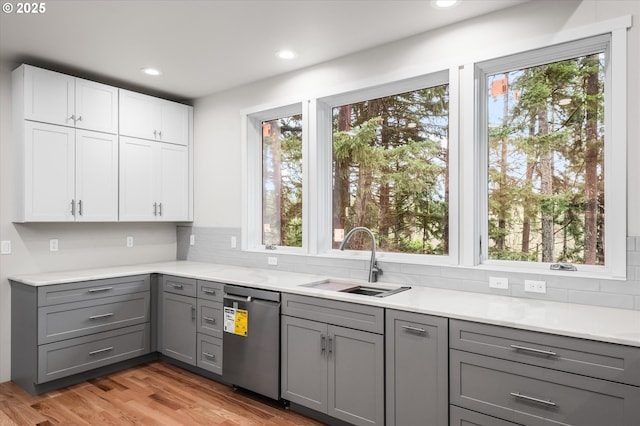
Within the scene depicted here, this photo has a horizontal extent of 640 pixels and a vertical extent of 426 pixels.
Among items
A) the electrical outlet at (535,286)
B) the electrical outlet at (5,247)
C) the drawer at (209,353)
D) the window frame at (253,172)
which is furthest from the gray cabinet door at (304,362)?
the electrical outlet at (5,247)

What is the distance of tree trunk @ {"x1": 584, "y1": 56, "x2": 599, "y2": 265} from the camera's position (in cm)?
244

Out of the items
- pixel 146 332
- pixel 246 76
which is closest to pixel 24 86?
pixel 246 76

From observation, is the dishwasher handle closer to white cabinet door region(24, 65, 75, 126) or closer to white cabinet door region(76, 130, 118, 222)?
white cabinet door region(76, 130, 118, 222)

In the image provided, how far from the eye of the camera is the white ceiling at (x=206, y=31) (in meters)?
2.61

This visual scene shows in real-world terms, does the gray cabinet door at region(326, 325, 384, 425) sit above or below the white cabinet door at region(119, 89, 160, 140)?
below

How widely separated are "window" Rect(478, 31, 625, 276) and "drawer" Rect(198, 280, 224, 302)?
207 centimetres

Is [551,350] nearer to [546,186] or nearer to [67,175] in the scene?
[546,186]

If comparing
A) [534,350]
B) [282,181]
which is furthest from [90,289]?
[534,350]

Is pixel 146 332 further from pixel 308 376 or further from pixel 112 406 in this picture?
pixel 308 376

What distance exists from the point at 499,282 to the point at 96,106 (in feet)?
12.3

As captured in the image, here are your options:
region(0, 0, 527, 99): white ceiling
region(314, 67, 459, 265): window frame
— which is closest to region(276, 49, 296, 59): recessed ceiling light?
region(0, 0, 527, 99): white ceiling

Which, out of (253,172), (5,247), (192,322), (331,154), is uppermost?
(331,154)

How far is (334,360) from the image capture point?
264 cm

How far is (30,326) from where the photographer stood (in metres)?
3.22
